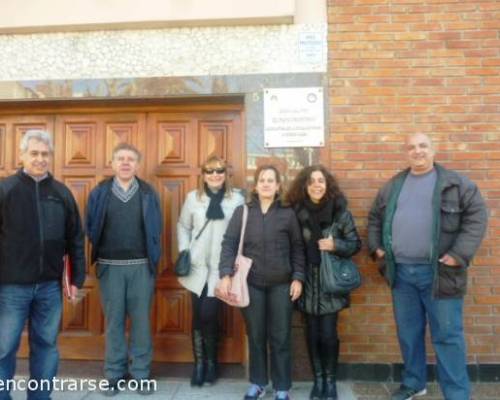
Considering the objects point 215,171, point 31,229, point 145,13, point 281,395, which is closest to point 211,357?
point 281,395

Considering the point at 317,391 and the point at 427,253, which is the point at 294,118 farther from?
the point at 317,391

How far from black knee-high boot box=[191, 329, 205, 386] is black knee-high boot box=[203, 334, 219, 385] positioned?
45 millimetres

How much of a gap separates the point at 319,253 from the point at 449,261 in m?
0.90

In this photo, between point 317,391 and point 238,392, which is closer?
point 317,391

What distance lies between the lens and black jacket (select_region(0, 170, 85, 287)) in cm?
318

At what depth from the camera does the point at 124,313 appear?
3879 mm

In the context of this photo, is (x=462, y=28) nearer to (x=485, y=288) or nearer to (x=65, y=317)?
(x=485, y=288)

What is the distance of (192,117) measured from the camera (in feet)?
15.0

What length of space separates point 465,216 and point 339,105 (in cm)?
139

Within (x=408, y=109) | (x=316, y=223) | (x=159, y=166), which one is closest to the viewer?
(x=316, y=223)

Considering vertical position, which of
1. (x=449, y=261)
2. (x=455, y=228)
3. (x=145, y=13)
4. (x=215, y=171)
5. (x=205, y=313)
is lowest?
(x=205, y=313)

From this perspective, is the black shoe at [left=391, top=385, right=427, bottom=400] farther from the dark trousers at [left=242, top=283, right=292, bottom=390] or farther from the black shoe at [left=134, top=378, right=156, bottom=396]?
the black shoe at [left=134, top=378, right=156, bottom=396]

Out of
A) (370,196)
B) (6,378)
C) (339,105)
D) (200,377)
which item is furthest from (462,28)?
(6,378)

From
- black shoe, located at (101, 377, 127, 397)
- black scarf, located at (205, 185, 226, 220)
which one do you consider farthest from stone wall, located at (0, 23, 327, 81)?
black shoe, located at (101, 377, 127, 397)
